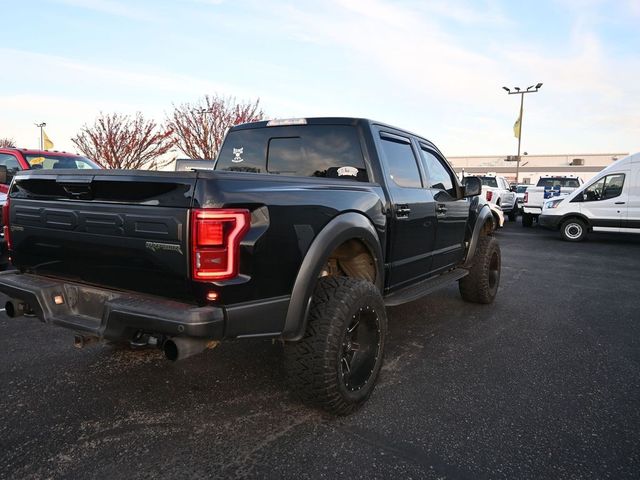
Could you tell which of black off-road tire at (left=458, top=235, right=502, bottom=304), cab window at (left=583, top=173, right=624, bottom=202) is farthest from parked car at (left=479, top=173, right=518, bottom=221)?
black off-road tire at (left=458, top=235, right=502, bottom=304)

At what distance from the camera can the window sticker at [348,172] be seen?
3504 millimetres

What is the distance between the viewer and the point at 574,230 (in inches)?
500

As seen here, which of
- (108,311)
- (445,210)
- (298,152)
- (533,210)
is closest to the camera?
(108,311)

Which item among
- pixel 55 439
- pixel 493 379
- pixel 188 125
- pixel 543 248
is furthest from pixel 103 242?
pixel 188 125

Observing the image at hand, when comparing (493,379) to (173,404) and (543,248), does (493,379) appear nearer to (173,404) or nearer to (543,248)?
(173,404)

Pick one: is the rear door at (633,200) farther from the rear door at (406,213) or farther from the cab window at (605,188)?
the rear door at (406,213)

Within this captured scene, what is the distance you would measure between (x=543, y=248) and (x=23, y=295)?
11065 millimetres

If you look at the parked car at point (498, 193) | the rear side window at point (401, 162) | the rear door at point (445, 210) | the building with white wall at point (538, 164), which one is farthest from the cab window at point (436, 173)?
the building with white wall at point (538, 164)

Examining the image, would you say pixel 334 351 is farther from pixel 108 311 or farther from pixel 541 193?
pixel 541 193

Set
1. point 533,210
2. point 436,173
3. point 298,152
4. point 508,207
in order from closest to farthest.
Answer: point 298,152 → point 436,173 → point 533,210 → point 508,207

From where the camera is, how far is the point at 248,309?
2.32 meters

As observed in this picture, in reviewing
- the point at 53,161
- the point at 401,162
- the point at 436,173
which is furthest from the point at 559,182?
the point at 53,161

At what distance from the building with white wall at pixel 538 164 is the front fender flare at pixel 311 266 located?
183 feet

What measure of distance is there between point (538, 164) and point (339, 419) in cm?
6735
